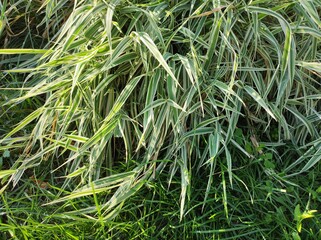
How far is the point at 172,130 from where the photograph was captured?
74.2 inches

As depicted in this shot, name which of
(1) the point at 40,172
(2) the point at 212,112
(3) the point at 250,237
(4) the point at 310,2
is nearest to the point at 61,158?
(1) the point at 40,172

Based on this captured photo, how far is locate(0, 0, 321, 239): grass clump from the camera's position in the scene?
1.79m

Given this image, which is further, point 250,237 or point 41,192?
point 41,192

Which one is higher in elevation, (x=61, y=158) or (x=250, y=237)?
(x=61, y=158)

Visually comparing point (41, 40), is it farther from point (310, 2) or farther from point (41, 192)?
point (310, 2)

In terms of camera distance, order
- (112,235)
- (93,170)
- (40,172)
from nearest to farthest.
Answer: (112,235) < (93,170) < (40,172)

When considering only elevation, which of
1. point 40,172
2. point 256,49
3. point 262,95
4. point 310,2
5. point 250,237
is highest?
point 310,2

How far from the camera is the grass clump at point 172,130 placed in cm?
179

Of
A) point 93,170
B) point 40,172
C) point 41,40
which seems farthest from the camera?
point 41,40

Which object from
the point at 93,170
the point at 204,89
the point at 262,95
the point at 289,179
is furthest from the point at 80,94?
the point at 289,179

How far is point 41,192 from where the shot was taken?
6.42ft

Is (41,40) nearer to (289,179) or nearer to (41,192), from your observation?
(41,192)

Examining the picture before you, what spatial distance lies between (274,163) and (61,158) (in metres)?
0.79

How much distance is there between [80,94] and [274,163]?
0.73 m
